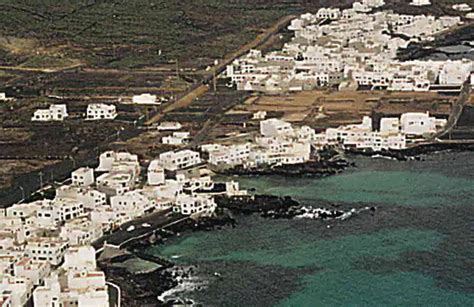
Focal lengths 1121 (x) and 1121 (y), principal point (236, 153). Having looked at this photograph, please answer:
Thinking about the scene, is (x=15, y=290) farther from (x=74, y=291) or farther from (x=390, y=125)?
(x=390, y=125)

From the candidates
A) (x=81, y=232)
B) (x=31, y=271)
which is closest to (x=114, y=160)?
(x=81, y=232)

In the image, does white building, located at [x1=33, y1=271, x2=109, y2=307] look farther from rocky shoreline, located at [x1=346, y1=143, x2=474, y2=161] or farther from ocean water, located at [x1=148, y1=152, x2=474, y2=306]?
rocky shoreline, located at [x1=346, y1=143, x2=474, y2=161]

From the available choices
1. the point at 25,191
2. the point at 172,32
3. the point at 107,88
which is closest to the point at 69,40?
the point at 172,32

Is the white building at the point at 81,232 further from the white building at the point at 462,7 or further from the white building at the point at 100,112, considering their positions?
the white building at the point at 462,7

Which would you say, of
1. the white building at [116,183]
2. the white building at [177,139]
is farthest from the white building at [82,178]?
the white building at [177,139]

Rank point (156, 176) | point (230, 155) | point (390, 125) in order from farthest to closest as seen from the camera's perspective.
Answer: point (390, 125), point (230, 155), point (156, 176)

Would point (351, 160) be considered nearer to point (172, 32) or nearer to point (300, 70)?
point (300, 70)

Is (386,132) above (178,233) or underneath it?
above
